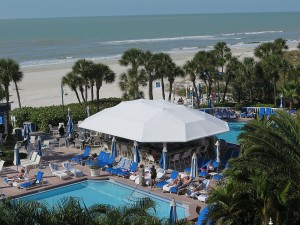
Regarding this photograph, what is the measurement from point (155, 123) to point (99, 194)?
3.76 meters

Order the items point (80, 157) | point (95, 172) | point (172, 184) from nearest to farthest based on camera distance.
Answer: point (172, 184) → point (95, 172) → point (80, 157)

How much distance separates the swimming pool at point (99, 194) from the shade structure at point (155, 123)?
213 centimetres

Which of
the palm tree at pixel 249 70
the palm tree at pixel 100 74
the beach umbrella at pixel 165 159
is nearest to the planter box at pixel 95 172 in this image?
the beach umbrella at pixel 165 159

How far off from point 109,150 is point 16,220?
13.0 m

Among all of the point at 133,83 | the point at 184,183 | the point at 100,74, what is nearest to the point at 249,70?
the point at 133,83

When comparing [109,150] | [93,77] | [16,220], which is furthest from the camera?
[93,77]

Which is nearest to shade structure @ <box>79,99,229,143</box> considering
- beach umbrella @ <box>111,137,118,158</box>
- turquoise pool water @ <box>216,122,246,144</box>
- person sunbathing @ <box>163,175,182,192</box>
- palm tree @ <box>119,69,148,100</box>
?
beach umbrella @ <box>111,137,118,158</box>

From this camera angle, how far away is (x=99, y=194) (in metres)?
16.8

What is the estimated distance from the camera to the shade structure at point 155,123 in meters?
18.2

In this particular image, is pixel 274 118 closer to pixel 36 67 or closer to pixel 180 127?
pixel 180 127

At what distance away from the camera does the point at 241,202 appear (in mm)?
9891

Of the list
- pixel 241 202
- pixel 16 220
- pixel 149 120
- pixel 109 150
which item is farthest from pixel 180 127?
pixel 16 220

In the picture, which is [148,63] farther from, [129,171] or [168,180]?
[168,180]

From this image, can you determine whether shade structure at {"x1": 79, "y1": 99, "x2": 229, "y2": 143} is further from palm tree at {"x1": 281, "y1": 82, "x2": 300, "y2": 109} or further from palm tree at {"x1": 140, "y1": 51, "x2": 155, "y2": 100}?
palm tree at {"x1": 281, "y1": 82, "x2": 300, "y2": 109}
